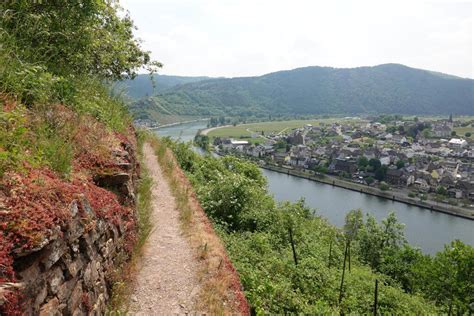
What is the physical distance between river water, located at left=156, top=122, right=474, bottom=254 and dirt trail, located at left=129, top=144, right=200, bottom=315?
26385mm

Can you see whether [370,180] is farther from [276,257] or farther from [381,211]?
[276,257]

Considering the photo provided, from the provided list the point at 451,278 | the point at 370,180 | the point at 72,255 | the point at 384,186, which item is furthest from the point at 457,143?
the point at 72,255

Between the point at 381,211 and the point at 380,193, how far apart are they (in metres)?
9.98

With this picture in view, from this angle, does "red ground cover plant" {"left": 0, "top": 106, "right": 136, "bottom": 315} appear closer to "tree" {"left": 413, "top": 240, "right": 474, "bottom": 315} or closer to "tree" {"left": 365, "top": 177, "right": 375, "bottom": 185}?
"tree" {"left": 413, "top": 240, "right": 474, "bottom": 315}

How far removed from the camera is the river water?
4000 centimetres

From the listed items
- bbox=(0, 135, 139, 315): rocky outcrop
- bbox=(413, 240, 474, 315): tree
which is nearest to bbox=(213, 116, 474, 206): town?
bbox=(413, 240, 474, 315): tree

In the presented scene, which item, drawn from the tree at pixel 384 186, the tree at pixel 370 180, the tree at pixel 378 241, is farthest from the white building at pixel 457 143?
the tree at pixel 378 241

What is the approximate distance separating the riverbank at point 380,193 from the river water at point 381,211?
47.2 inches

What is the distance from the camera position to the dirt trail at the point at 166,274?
5.03 meters

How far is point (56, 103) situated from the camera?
5258mm

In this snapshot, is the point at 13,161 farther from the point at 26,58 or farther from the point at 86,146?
the point at 26,58

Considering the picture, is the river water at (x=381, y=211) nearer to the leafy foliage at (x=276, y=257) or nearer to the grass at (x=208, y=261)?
the leafy foliage at (x=276, y=257)

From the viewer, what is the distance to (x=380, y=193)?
5706 cm

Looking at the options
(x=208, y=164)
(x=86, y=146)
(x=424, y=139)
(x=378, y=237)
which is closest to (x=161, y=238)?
(x=86, y=146)
